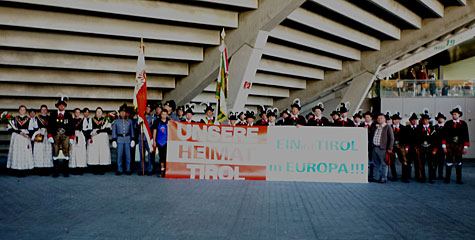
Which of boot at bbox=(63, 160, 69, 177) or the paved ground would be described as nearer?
the paved ground

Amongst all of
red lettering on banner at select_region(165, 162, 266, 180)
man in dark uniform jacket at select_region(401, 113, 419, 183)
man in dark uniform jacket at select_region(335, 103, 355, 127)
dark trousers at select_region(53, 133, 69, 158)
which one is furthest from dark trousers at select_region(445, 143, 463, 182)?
dark trousers at select_region(53, 133, 69, 158)

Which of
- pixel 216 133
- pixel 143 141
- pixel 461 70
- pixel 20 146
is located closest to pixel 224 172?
pixel 216 133

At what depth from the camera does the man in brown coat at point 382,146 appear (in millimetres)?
10423

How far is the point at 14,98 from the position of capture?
14.8 meters

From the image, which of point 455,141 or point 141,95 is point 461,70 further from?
point 141,95

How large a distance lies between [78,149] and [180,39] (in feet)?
17.9

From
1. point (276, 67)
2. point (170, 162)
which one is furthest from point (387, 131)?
point (276, 67)

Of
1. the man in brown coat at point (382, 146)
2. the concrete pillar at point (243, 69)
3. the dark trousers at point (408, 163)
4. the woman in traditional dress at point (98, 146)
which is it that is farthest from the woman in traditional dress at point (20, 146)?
the dark trousers at point (408, 163)

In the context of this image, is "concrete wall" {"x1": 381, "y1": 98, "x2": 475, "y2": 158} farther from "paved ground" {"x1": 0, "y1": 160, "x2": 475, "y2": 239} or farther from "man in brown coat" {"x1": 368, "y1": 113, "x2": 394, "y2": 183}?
"paved ground" {"x1": 0, "y1": 160, "x2": 475, "y2": 239}

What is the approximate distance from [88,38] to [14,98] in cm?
424

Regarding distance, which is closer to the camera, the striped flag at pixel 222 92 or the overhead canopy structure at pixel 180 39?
the striped flag at pixel 222 92

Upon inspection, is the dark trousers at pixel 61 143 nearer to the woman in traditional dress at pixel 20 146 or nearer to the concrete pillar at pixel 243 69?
the woman in traditional dress at pixel 20 146

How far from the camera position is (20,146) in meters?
10.4

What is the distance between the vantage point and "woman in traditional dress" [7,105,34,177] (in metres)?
10.3
